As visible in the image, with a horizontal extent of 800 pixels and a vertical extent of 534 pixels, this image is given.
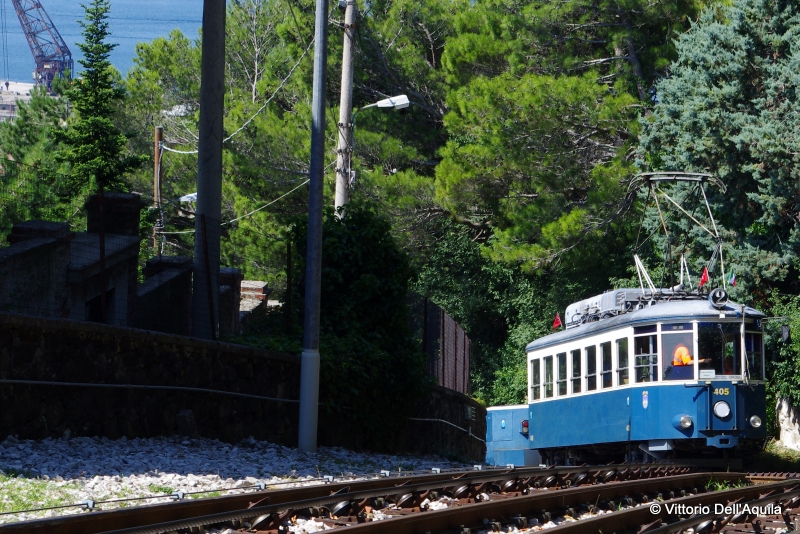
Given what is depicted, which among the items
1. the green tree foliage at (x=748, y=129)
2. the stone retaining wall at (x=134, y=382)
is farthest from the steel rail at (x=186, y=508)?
the green tree foliage at (x=748, y=129)

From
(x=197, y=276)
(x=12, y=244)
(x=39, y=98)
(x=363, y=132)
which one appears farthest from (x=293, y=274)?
(x=39, y=98)

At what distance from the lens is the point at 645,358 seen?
54.2ft

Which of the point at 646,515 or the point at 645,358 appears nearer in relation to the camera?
the point at 646,515

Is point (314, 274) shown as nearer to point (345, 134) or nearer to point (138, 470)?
point (138, 470)

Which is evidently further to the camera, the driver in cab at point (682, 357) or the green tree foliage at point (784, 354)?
the green tree foliage at point (784, 354)

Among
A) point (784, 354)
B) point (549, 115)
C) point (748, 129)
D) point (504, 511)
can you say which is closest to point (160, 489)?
point (504, 511)

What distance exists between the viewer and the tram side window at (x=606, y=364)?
17406mm

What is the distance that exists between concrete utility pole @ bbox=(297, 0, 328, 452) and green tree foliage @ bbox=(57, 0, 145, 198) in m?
22.5

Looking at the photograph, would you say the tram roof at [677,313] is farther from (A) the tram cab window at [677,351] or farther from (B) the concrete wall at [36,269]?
(B) the concrete wall at [36,269]

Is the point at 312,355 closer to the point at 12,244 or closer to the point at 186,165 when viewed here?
the point at 12,244

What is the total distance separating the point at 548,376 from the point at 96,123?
2392 centimetres

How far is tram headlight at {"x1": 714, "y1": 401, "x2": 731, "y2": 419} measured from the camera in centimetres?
1582

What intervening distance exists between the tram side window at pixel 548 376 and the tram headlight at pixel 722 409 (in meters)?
4.78

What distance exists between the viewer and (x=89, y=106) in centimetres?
3931
